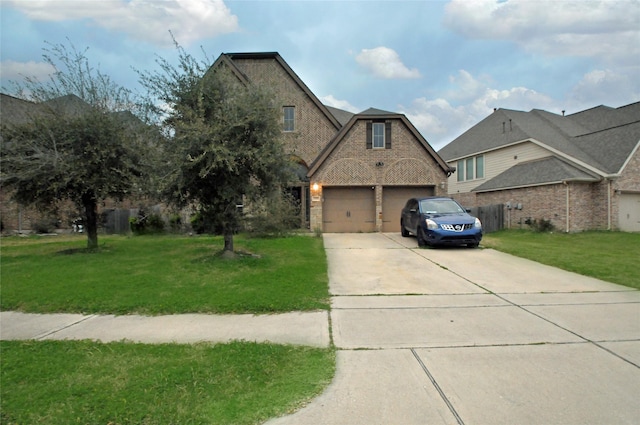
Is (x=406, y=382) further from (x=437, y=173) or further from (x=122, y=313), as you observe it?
(x=437, y=173)

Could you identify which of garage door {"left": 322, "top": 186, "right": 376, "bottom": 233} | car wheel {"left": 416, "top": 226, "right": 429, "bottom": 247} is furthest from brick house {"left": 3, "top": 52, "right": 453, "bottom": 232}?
car wheel {"left": 416, "top": 226, "right": 429, "bottom": 247}

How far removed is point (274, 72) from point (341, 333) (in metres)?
19.8

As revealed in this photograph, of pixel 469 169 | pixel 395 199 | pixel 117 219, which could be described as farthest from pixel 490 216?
pixel 117 219

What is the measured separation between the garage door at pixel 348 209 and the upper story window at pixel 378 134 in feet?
7.26

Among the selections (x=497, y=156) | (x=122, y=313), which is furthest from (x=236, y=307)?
(x=497, y=156)

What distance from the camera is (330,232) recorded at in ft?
62.0

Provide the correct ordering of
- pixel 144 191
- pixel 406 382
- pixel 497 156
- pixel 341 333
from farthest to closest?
pixel 497 156, pixel 144 191, pixel 341 333, pixel 406 382

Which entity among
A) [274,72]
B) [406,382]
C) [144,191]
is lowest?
[406,382]

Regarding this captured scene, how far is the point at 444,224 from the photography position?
1187cm

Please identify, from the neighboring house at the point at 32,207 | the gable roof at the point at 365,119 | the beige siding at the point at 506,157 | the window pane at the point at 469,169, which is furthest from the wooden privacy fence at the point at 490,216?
the neighboring house at the point at 32,207

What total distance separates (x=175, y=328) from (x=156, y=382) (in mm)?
1775

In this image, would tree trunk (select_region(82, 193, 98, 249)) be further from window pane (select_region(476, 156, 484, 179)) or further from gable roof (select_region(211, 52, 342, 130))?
window pane (select_region(476, 156, 484, 179))

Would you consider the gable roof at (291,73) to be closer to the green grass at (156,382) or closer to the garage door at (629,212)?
the garage door at (629,212)

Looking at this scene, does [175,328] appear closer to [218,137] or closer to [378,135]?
[218,137]
